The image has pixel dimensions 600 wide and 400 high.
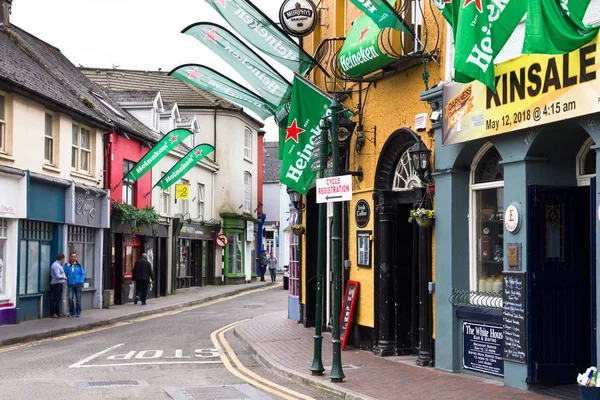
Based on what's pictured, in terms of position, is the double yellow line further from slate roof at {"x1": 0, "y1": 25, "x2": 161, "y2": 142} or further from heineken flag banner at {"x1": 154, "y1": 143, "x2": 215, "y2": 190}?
heineken flag banner at {"x1": 154, "y1": 143, "x2": 215, "y2": 190}

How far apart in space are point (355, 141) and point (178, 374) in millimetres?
5770

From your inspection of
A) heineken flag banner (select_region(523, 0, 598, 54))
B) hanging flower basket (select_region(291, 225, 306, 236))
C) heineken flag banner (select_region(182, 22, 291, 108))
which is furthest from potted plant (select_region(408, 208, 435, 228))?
hanging flower basket (select_region(291, 225, 306, 236))

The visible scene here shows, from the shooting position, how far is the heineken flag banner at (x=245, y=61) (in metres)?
16.2

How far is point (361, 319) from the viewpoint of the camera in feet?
50.3

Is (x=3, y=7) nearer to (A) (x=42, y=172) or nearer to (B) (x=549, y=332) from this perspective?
(A) (x=42, y=172)

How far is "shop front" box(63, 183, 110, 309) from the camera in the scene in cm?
2456

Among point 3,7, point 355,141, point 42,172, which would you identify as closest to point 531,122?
point 355,141

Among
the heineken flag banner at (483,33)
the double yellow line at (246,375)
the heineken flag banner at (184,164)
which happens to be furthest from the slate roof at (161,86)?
the heineken flag banner at (483,33)

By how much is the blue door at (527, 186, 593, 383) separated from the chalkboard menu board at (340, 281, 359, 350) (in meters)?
5.42

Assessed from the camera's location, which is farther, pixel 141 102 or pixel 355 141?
pixel 141 102

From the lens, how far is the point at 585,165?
34.8ft

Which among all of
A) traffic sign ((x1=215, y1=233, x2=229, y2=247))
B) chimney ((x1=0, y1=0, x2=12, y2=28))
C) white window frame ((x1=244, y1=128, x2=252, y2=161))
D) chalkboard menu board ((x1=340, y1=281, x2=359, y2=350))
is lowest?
chalkboard menu board ((x1=340, y1=281, x2=359, y2=350))

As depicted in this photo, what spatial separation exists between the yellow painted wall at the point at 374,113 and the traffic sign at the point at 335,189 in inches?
77.2

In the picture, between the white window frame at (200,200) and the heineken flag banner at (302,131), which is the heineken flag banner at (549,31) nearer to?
the heineken flag banner at (302,131)
